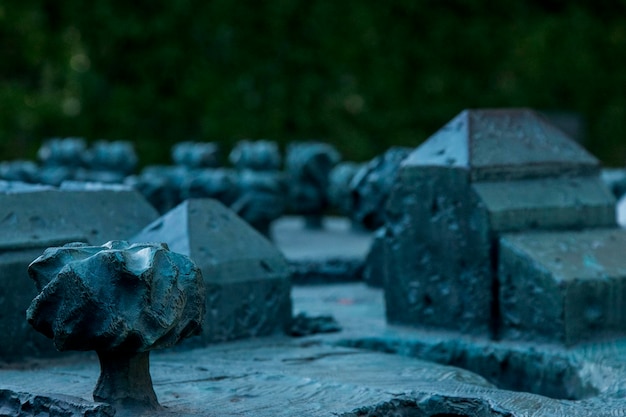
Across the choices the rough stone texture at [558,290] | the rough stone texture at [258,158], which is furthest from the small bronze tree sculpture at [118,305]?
the rough stone texture at [258,158]

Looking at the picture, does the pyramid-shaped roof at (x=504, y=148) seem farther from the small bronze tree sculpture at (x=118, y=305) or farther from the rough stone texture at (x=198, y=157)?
the rough stone texture at (x=198, y=157)

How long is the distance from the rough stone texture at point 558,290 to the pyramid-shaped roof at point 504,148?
34 cm

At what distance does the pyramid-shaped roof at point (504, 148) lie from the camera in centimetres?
557

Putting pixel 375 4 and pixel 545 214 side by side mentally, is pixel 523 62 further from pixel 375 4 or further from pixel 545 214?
pixel 545 214

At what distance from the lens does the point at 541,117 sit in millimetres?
6035

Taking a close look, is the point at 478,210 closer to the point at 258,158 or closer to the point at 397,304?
the point at 397,304

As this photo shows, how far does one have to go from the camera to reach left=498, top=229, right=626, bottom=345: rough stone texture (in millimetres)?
5156

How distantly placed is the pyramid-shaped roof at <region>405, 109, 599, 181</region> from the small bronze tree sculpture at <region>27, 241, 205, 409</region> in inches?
76.9

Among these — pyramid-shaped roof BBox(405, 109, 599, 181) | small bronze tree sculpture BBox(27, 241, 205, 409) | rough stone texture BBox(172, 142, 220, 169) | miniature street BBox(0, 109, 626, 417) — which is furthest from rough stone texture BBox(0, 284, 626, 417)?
rough stone texture BBox(172, 142, 220, 169)

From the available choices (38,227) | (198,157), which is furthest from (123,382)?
(198,157)

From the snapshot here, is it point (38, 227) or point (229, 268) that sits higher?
point (38, 227)

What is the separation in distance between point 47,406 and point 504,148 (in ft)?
8.38

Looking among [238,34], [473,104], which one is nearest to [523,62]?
[473,104]

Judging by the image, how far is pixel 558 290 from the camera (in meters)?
5.13
